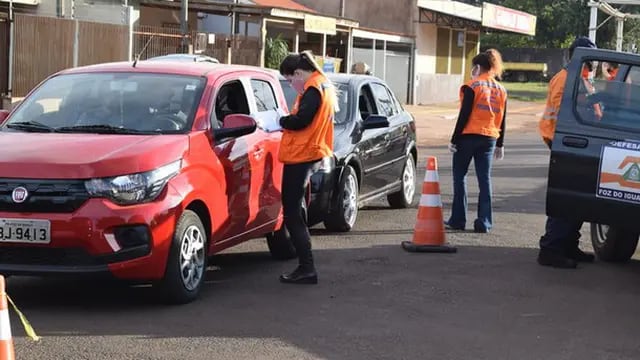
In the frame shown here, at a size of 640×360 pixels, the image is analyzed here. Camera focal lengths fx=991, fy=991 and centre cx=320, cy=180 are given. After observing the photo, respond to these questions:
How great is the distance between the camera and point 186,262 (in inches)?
271

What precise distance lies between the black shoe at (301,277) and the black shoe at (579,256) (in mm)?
2617

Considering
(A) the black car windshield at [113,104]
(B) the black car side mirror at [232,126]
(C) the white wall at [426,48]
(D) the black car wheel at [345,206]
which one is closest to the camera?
(A) the black car windshield at [113,104]

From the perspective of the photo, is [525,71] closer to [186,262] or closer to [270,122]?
[270,122]

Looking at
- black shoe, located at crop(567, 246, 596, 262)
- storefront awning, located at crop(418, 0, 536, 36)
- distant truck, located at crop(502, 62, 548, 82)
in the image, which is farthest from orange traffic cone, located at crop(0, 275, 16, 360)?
distant truck, located at crop(502, 62, 548, 82)

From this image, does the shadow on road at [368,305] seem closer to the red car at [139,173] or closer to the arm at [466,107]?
the red car at [139,173]

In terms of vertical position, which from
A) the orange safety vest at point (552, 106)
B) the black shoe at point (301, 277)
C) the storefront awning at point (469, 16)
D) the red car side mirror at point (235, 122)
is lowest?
the black shoe at point (301, 277)

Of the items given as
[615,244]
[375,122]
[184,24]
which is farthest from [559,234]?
[184,24]

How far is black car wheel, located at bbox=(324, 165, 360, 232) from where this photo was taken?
9.92 m

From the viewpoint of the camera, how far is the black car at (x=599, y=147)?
7.28m

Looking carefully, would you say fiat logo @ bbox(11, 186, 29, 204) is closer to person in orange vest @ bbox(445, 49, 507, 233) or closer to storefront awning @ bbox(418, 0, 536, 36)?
person in orange vest @ bbox(445, 49, 507, 233)

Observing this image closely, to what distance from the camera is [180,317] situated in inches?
258

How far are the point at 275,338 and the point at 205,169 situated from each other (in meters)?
1.53

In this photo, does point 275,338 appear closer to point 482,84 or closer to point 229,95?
point 229,95

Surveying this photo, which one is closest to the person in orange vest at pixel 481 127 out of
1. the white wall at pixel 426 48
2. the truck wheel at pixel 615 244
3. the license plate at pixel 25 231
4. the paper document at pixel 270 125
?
the truck wheel at pixel 615 244
